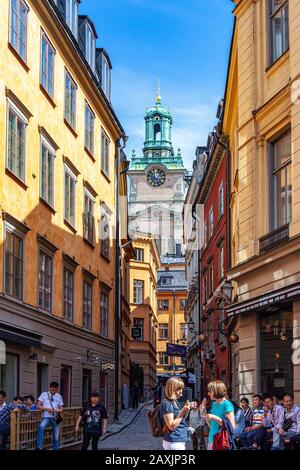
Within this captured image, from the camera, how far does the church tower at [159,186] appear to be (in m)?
139

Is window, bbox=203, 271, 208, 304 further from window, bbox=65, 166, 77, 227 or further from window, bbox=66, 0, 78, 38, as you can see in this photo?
window, bbox=66, 0, 78, 38

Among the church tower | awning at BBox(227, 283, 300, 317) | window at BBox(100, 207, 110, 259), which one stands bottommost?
awning at BBox(227, 283, 300, 317)

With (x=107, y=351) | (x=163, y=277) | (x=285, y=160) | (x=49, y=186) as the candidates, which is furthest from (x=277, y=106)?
(x=163, y=277)

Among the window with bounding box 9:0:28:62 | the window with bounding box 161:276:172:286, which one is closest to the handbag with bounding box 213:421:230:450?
the window with bounding box 9:0:28:62

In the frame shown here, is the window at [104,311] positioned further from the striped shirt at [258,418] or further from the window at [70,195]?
the striped shirt at [258,418]

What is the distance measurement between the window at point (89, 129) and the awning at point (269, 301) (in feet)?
43.4

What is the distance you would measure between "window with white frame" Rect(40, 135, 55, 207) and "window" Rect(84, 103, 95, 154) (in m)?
5.78

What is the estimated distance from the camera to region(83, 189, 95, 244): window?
32.7m

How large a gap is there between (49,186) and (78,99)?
217 inches

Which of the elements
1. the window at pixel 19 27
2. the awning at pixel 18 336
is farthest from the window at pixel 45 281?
the window at pixel 19 27

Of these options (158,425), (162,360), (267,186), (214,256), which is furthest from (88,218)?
(162,360)

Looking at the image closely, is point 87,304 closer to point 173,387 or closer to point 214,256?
point 214,256

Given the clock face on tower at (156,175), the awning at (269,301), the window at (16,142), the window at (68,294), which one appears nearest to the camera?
the awning at (269,301)

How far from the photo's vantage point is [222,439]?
12242 millimetres
